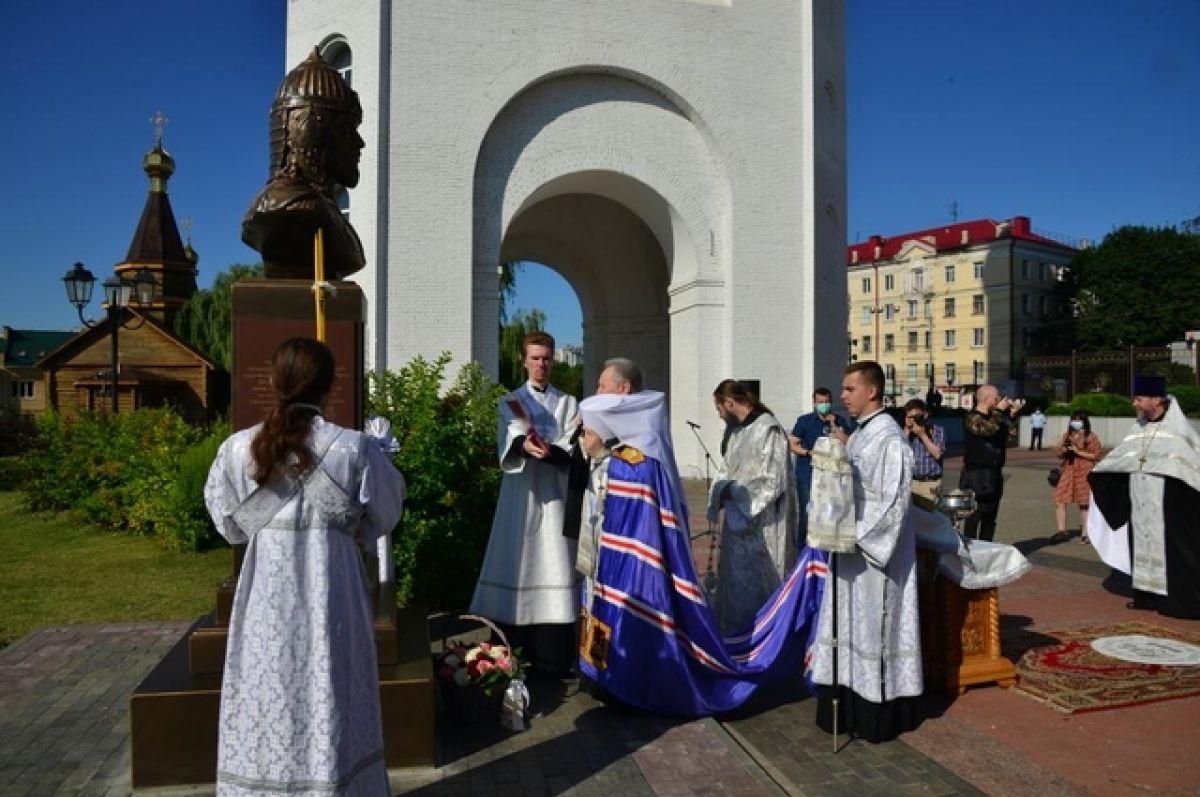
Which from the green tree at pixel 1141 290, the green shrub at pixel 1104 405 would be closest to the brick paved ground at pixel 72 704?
the green shrub at pixel 1104 405

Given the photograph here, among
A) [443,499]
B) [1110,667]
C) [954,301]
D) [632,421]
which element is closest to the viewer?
[632,421]

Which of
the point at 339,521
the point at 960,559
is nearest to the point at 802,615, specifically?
the point at 960,559

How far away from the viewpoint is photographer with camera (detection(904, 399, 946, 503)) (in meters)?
9.62

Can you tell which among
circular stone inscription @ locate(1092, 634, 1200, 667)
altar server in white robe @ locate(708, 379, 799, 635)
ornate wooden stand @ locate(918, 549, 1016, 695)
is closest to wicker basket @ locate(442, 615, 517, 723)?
altar server in white robe @ locate(708, 379, 799, 635)

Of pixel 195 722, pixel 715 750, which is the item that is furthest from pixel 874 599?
pixel 195 722

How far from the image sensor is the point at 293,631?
3084 millimetres

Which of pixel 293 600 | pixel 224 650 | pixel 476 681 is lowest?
pixel 476 681

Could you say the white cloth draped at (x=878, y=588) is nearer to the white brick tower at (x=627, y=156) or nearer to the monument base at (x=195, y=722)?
the monument base at (x=195, y=722)

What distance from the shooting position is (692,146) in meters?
16.9

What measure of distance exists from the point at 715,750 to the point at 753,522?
6.74ft

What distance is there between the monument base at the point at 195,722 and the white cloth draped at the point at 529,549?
1186 millimetres

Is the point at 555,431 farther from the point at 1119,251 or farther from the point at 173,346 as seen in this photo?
the point at 1119,251

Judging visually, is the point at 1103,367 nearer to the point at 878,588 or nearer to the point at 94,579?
the point at 878,588

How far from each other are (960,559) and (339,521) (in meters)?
4.00
